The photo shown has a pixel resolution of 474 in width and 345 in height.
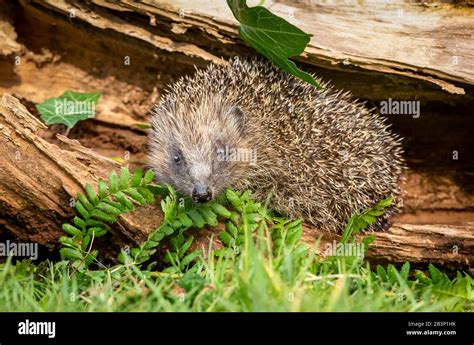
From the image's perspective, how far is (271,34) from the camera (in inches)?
196

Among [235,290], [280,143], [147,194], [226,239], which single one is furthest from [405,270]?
[147,194]

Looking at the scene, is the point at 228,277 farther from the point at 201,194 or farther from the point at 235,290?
the point at 201,194

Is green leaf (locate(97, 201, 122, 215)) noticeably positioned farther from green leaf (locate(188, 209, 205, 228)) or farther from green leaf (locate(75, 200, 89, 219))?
green leaf (locate(188, 209, 205, 228))

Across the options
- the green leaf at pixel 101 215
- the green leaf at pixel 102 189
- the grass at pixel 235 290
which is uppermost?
the green leaf at pixel 102 189

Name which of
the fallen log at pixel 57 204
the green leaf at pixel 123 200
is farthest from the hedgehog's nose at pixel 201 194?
the green leaf at pixel 123 200

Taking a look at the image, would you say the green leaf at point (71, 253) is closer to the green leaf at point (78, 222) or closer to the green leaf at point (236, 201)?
the green leaf at point (78, 222)

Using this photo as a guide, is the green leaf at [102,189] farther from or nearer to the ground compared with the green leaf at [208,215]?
farther from the ground

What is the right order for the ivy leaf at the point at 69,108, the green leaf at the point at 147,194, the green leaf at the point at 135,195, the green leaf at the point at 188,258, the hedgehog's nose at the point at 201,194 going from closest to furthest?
the green leaf at the point at 188,258, the green leaf at the point at 135,195, the green leaf at the point at 147,194, the hedgehog's nose at the point at 201,194, the ivy leaf at the point at 69,108

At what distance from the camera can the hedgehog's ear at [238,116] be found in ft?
18.3

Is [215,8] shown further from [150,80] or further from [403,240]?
[403,240]

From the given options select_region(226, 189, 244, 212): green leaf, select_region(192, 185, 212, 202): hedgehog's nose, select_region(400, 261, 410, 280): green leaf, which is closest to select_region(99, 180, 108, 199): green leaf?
select_region(192, 185, 212, 202): hedgehog's nose

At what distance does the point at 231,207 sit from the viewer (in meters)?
5.34

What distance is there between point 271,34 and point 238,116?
33.7 inches
